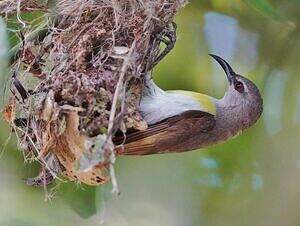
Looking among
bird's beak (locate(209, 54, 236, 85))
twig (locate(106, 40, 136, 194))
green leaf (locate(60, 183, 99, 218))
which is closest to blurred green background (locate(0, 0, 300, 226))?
green leaf (locate(60, 183, 99, 218))

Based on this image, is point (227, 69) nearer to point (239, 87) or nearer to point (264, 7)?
point (239, 87)

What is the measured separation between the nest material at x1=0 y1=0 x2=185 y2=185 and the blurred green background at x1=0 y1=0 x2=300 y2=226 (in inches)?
18.5

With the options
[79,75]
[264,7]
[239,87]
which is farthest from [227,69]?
[79,75]

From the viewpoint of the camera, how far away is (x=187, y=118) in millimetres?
1073

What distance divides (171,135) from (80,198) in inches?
20.1

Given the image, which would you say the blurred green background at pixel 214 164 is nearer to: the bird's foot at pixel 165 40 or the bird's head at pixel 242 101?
the bird's head at pixel 242 101

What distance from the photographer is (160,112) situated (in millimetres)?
1058

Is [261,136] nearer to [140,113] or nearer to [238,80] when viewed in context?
[238,80]

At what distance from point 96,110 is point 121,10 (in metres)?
0.19

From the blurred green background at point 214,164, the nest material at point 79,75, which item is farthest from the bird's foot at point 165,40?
the blurred green background at point 214,164

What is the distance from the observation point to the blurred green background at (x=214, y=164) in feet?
5.10

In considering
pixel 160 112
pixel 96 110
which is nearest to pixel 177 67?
pixel 160 112

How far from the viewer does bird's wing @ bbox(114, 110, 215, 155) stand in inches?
39.6

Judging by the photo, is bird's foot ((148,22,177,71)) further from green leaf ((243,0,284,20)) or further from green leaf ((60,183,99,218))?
green leaf ((60,183,99,218))
